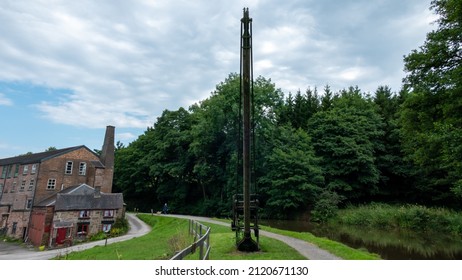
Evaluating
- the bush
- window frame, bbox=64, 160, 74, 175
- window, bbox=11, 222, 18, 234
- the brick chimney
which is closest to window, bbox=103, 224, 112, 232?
the brick chimney

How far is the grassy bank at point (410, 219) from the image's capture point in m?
22.4

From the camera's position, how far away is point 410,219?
24297 mm

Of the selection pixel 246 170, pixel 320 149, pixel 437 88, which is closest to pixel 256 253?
pixel 246 170

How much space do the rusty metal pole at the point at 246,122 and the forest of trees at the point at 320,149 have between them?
40.5 feet

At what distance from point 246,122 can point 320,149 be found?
27003 millimetres

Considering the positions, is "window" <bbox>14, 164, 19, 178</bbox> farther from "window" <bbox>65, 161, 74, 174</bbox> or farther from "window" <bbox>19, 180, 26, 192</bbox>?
"window" <bbox>65, 161, 74, 174</bbox>

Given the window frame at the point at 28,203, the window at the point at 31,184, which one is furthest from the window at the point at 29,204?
the window at the point at 31,184

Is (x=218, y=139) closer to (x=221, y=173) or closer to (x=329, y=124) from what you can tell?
(x=221, y=173)

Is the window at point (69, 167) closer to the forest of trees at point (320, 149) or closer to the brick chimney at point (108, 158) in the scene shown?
the brick chimney at point (108, 158)

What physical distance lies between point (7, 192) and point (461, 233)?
52.9 m

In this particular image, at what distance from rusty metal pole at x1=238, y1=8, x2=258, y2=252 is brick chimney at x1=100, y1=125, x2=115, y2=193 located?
37.1 metres

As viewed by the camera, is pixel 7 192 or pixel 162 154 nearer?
pixel 7 192

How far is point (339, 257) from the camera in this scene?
1084cm
